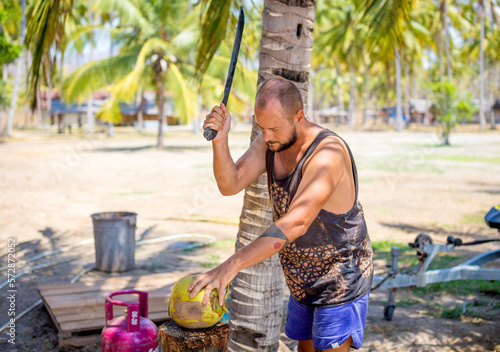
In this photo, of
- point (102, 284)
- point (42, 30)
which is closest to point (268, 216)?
point (102, 284)

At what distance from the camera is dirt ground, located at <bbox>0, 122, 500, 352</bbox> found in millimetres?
4447

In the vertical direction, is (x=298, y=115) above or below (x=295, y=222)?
above

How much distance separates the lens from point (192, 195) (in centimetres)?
1174

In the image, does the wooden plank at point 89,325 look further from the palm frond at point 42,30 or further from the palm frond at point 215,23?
the palm frond at point 215,23

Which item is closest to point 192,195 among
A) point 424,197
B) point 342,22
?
point 424,197

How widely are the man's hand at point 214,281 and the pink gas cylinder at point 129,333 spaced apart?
0.42 meters

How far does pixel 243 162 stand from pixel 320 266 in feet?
2.35

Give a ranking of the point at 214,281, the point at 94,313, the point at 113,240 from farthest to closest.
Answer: the point at 113,240 < the point at 94,313 < the point at 214,281

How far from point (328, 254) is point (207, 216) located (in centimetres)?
729

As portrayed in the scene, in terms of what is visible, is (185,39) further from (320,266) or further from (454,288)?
(320,266)

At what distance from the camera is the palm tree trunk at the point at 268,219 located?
3305 millimetres

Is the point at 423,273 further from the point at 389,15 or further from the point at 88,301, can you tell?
the point at 389,15

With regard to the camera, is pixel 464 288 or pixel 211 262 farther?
pixel 211 262

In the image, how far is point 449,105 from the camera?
25.1 meters
